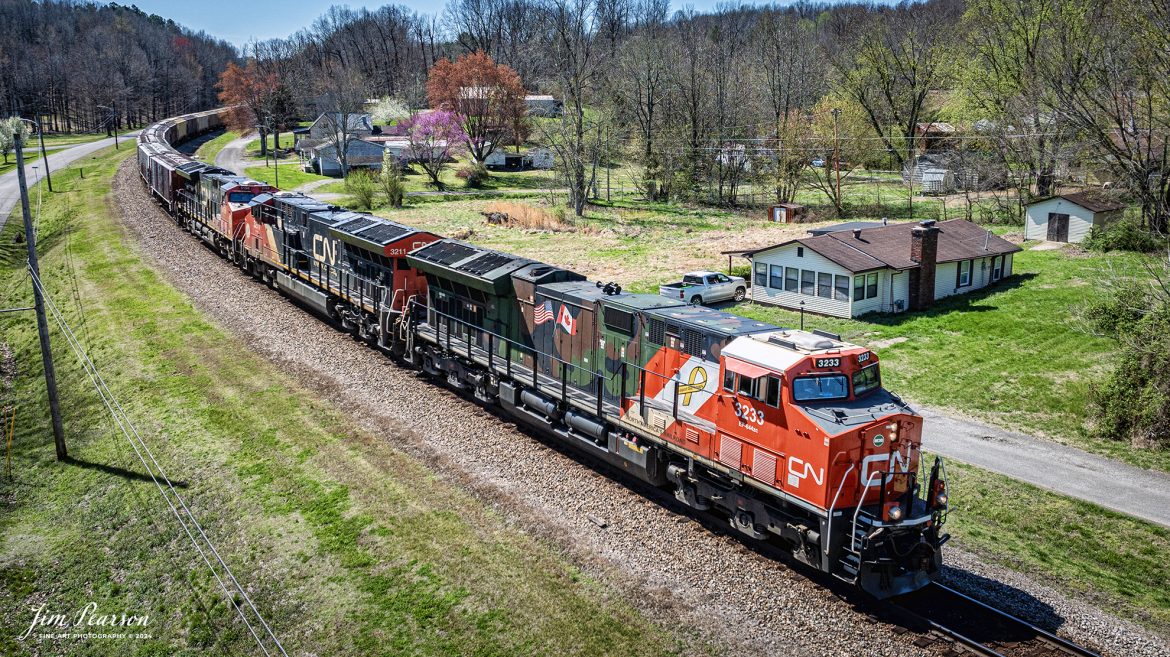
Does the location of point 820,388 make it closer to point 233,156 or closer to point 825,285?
point 825,285

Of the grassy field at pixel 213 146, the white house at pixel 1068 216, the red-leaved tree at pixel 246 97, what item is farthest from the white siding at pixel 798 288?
the red-leaved tree at pixel 246 97

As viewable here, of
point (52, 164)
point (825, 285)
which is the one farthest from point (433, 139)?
point (825, 285)

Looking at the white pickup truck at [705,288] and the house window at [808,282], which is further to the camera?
the white pickup truck at [705,288]

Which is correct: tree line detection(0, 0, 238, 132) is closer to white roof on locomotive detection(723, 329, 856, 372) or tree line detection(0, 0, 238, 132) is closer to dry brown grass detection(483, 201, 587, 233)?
dry brown grass detection(483, 201, 587, 233)

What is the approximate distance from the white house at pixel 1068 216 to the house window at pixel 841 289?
19.1 m

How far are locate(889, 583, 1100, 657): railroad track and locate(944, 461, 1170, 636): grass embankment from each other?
1.74 metres

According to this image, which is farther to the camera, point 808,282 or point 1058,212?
point 1058,212

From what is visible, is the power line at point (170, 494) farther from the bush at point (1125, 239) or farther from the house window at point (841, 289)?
the bush at point (1125, 239)

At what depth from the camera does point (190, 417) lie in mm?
20906

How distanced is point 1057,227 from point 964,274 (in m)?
12.9

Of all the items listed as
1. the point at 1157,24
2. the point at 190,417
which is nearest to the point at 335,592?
the point at 190,417

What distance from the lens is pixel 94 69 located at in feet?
378

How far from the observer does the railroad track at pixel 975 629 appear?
11562 mm

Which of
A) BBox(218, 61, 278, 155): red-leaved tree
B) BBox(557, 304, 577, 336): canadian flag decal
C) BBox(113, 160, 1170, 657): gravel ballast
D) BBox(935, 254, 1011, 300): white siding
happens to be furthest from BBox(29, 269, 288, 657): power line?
BBox(218, 61, 278, 155): red-leaved tree
